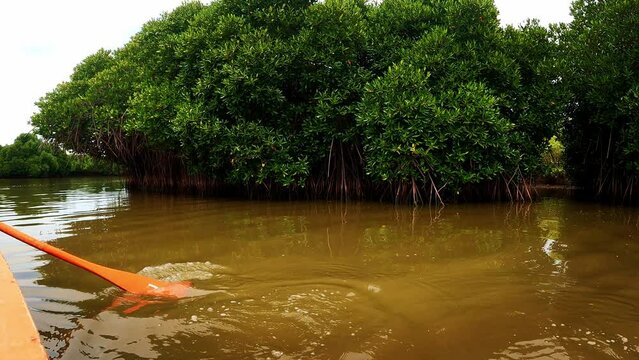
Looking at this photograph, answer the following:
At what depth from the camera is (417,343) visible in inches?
90.6

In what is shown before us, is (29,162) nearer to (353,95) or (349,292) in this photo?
(353,95)

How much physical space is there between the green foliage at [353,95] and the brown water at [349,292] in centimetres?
274

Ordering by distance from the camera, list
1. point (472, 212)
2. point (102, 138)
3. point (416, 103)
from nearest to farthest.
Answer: point (472, 212) → point (416, 103) → point (102, 138)

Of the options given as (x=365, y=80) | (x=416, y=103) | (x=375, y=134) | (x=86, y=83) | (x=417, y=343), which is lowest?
(x=417, y=343)

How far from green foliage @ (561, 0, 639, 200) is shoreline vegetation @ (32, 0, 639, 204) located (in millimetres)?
32

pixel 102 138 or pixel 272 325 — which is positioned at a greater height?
pixel 102 138

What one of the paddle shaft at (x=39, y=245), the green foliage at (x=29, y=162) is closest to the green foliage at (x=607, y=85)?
the paddle shaft at (x=39, y=245)

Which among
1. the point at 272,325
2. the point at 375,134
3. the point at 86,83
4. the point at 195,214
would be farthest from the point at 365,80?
the point at 86,83

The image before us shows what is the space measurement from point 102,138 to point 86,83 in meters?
2.63

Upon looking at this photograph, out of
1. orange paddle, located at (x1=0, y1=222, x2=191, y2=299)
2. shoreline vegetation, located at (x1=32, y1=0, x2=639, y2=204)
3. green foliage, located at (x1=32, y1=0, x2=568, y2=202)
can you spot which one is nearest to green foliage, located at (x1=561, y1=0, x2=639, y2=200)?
shoreline vegetation, located at (x1=32, y1=0, x2=639, y2=204)

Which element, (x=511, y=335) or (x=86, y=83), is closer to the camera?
(x=511, y=335)

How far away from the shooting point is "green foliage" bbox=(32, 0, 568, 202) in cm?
872

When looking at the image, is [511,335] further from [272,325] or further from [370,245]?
[370,245]

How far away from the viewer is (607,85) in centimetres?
844
